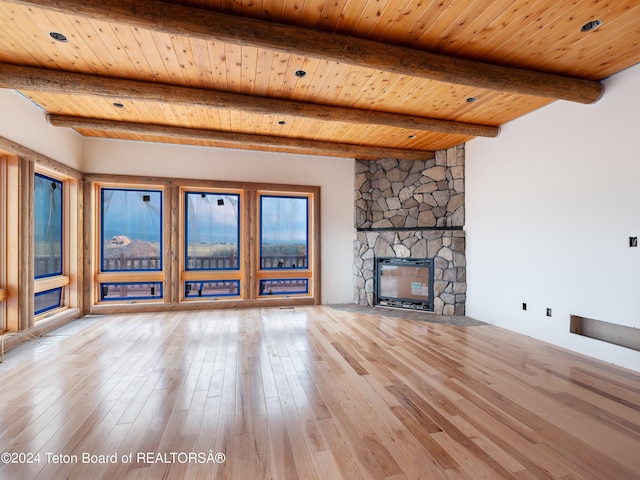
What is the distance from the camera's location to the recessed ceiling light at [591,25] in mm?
2514

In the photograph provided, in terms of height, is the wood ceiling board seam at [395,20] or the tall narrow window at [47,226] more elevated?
the wood ceiling board seam at [395,20]

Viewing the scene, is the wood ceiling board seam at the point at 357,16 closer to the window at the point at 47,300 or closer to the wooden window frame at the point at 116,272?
the wooden window frame at the point at 116,272

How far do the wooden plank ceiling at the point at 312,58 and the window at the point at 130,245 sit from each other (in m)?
1.49

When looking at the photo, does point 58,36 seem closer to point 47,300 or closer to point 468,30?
point 468,30

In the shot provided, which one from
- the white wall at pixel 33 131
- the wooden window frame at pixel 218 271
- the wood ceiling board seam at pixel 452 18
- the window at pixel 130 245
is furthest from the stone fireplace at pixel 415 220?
the white wall at pixel 33 131

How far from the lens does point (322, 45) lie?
2.62m

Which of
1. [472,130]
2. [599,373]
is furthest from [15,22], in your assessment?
[599,373]

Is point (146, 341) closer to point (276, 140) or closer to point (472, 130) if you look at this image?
point (276, 140)

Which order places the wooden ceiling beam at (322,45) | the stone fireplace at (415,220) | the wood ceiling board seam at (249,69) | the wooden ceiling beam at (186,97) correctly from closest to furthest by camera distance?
the wooden ceiling beam at (322,45) → the wood ceiling board seam at (249,69) → the wooden ceiling beam at (186,97) → the stone fireplace at (415,220)

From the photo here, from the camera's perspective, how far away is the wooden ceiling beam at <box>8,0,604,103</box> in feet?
7.42

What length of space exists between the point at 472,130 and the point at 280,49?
3385 mm

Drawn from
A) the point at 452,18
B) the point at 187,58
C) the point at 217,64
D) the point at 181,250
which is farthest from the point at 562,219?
the point at 181,250

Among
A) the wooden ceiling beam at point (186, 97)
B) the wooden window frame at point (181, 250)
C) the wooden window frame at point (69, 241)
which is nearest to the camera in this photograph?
the wooden ceiling beam at point (186, 97)

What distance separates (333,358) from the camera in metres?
3.44
